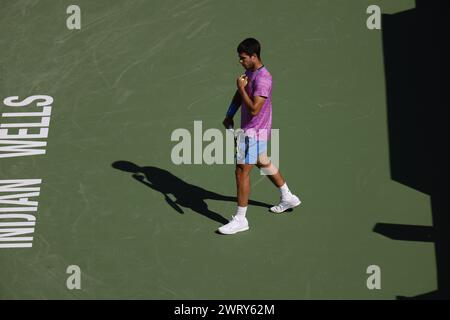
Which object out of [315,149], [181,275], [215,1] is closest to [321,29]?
[215,1]

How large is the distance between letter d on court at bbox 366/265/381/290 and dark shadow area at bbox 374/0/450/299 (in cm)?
46

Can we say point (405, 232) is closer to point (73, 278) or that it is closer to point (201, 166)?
point (201, 166)

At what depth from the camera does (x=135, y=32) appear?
1169 cm

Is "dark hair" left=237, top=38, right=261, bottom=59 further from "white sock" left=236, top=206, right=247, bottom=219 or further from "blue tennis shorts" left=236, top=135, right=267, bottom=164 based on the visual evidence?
"white sock" left=236, top=206, right=247, bottom=219

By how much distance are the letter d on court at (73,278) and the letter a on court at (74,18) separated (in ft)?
16.4

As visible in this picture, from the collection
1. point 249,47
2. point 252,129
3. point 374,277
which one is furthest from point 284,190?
point 249,47

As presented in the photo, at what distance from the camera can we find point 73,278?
8008 mm

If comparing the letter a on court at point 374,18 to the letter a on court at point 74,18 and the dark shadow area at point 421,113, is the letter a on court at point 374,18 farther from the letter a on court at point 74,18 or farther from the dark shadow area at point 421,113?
Answer: the letter a on court at point 74,18

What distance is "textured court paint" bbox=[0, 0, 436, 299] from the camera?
7961 mm

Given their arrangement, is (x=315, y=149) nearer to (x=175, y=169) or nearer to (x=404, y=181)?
(x=404, y=181)

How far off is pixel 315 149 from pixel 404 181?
4.08 feet

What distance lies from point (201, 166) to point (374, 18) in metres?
4.06

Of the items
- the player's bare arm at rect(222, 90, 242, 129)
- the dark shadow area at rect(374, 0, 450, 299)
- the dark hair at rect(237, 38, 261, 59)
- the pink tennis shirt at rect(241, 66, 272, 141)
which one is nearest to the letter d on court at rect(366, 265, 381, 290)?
the dark shadow area at rect(374, 0, 450, 299)

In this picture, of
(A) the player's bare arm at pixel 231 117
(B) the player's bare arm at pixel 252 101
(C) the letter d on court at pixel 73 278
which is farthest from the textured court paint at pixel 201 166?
(B) the player's bare arm at pixel 252 101
